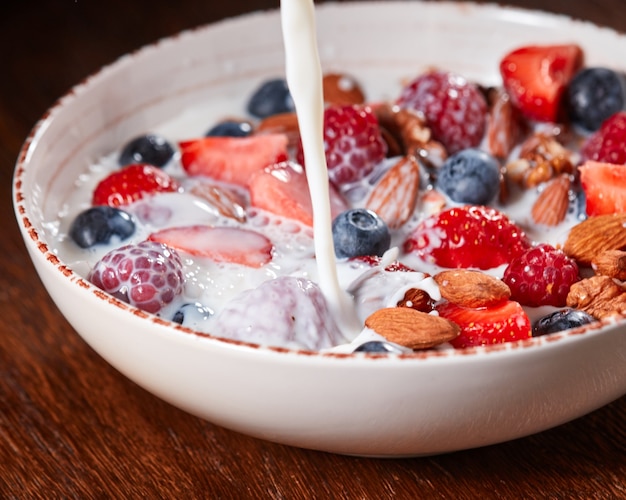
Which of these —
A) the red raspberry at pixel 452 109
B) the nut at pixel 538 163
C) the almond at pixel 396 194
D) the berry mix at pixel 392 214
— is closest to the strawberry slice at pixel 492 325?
the berry mix at pixel 392 214

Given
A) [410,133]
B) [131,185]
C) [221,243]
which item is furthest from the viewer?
[410,133]

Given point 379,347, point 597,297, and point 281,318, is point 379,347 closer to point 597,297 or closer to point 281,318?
point 281,318

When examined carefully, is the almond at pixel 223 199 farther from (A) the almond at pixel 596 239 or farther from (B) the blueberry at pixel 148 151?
(A) the almond at pixel 596 239

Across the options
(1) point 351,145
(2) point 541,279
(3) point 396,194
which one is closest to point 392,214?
(3) point 396,194

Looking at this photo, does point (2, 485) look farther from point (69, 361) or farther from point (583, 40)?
point (583, 40)

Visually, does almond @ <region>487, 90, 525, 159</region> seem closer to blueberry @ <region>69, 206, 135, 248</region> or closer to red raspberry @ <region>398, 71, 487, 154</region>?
red raspberry @ <region>398, 71, 487, 154</region>

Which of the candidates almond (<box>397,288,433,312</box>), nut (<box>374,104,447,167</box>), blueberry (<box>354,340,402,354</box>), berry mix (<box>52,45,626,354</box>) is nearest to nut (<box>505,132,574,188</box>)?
berry mix (<box>52,45,626,354</box>)
